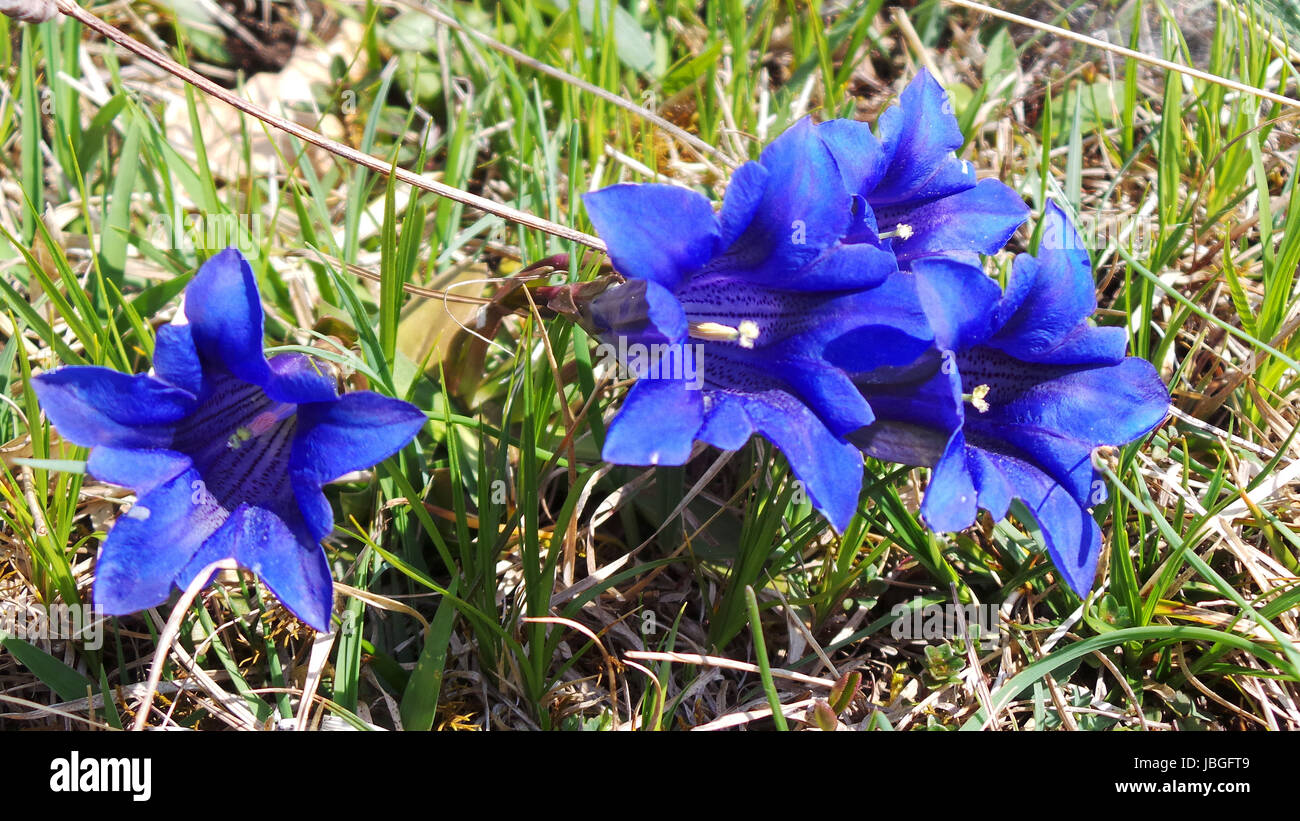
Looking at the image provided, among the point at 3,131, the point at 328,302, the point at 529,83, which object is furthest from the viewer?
the point at 529,83

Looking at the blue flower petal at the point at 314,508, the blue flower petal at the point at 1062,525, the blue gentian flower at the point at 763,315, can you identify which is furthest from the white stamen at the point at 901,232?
the blue flower petal at the point at 314,508

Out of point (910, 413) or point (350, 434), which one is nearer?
point (350, 434)

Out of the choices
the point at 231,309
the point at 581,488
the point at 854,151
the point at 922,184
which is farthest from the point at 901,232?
the point at 231,309

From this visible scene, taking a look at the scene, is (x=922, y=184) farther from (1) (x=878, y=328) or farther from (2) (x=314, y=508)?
(2) (x=314, y=508)

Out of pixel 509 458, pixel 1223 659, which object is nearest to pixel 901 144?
pixel 509 458

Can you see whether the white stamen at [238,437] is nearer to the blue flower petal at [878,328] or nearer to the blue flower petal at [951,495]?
the blue flower petal at [878,328]

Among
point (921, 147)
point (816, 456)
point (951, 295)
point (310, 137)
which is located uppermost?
point (310, 137)

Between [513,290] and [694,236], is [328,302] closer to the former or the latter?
[513,290]

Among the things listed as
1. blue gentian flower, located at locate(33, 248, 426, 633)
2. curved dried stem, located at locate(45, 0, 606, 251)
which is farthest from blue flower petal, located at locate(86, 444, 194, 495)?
curved dried stem, located at locate(45, 0, 606, 251)
